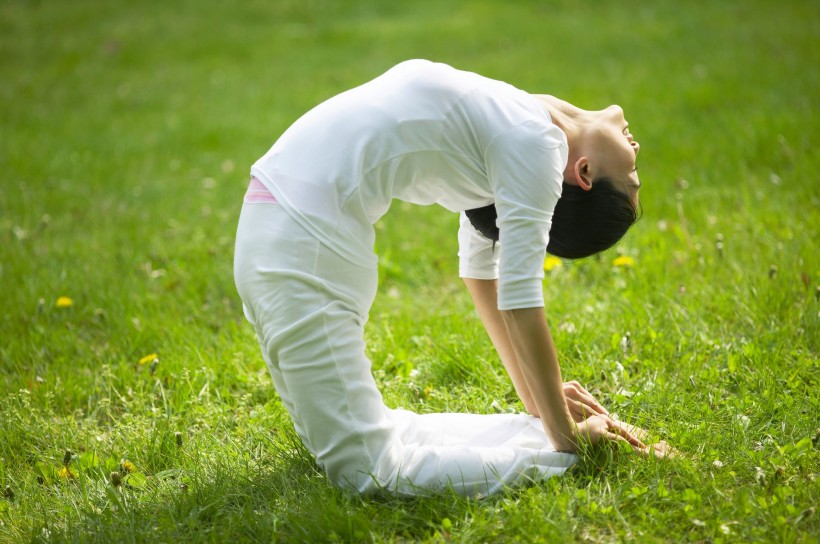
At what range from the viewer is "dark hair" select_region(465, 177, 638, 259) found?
2.25 metres

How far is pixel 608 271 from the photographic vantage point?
3.83 m

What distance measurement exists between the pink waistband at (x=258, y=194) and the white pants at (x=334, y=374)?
0.06ft

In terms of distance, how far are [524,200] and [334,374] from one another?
27.4 inches

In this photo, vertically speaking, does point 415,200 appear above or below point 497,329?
above

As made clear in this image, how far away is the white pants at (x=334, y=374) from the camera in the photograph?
7.24 feet

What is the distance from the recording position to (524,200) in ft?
6.82

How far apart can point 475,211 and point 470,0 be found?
9.98 m

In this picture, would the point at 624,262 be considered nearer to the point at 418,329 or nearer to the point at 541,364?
the point at 418,329

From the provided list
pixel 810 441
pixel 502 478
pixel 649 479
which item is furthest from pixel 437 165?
pixel 810 441

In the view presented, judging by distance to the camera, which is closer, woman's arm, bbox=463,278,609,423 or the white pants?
the white pants

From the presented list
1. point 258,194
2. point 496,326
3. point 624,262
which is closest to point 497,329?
point 496,326

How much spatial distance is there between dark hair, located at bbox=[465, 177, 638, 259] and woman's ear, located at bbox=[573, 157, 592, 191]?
18 mm

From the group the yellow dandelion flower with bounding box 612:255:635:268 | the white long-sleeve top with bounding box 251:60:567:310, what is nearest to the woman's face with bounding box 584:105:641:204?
the white long-sleeve top with bounding box 251:60:567:310

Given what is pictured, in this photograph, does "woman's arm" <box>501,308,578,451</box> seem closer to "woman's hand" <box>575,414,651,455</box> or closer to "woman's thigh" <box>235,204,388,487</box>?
"woman's hand" <box>575,414,651,455</box>
